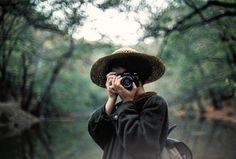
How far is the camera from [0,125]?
1803cm

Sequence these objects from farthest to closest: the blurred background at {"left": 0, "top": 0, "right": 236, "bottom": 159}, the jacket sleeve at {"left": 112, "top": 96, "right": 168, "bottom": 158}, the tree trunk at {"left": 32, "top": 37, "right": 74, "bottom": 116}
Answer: the tree trunk at {"left": 32, "top": 37, "right": 74, "bottom": 116} < the blurred background at {"left": 0, "top": 0, "right": 236, "bottom": 159} < the jacket sleeve at {"left": 112, "top": 96, "right": 168, "bottom": 158}

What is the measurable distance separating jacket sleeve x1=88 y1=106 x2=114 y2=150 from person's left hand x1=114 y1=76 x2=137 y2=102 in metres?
0.15

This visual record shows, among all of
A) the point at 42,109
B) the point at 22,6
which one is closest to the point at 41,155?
the point at 22,6

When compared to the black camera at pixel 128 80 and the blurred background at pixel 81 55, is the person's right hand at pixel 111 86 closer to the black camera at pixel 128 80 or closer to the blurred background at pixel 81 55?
the black camera at pixel 128 80

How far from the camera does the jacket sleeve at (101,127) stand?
2.39m

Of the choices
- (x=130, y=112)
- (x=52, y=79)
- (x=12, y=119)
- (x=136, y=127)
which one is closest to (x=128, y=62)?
(x=130, y=112)

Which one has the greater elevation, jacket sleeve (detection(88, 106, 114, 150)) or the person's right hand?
the person's right hand

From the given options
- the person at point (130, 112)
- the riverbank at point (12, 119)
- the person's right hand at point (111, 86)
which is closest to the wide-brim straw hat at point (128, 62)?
the person at point (130, 112)

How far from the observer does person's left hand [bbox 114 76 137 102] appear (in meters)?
2.33

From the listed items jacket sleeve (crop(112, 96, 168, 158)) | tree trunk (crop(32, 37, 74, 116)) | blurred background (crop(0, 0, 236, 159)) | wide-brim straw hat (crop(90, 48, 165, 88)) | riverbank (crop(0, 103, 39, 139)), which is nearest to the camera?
jacket sleeve (crop(112, 96, 168, 158))

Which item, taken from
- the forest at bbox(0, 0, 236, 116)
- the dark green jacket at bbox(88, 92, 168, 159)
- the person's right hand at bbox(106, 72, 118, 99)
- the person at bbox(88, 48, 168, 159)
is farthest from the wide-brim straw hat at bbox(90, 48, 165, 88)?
the forest at bbox(0, 0, 236, 116)

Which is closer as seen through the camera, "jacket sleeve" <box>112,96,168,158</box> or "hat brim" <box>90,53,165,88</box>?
"jacket sleeve" <box>112,96,168,158</box>

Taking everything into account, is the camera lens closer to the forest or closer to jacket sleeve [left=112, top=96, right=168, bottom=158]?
jacket sleeve [left=112, top=96, right=168, bottom=158]

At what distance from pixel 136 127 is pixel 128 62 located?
0.45 m
